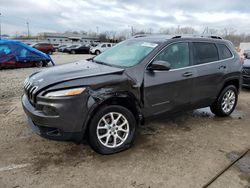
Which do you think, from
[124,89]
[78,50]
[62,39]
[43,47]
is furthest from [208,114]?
[62,39]

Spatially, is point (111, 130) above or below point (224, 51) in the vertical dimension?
below

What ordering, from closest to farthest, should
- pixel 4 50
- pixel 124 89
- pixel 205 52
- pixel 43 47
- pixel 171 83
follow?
pixel 124 89, pixel 171 83, pixel 205 52, pixel 4 50, pixel 43 47

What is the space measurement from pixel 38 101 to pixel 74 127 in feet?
1.95

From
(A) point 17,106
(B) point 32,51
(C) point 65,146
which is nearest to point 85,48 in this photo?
(B) point 32,51

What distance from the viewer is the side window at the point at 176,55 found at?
4.09 m


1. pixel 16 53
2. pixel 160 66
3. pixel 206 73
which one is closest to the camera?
pixel 160 66

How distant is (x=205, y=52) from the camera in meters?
4.75

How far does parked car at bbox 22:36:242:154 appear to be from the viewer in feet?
10.6

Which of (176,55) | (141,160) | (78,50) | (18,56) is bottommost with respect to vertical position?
(141,160)

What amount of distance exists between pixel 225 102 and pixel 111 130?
299 centimetres

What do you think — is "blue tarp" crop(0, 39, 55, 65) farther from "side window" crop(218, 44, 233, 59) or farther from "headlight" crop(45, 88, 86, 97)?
"side window" crop(218, 44, 233, 59)

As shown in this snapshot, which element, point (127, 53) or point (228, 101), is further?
point (228, 101)

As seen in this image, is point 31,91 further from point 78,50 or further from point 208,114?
point 78,50

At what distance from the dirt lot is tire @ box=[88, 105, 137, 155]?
0.14 m
